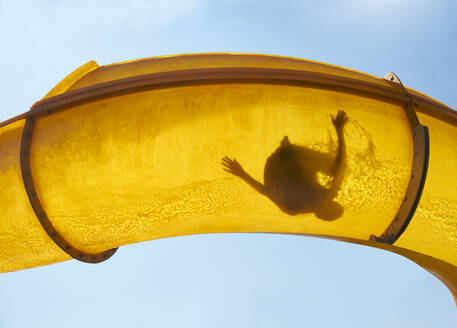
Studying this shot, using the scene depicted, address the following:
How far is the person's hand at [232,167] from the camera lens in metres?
2.69

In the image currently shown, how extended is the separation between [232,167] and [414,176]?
1.17 metres

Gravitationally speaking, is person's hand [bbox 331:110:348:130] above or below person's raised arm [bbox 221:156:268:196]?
above

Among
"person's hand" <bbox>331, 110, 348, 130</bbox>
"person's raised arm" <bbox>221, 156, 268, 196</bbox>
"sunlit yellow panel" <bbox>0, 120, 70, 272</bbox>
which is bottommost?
"sunlit yellow panel" <bbox>0, 120, 70, 272</bbox>

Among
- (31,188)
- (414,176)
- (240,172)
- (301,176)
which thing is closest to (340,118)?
(301,176)

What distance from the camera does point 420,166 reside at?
254cm

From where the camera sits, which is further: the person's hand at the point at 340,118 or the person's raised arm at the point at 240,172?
the person's raised arm at the point at 240,172

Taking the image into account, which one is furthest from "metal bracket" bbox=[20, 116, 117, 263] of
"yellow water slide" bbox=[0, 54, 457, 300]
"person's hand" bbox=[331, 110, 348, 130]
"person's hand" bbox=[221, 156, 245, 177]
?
"person's hand" bbox=[331, 110, 348, 130]

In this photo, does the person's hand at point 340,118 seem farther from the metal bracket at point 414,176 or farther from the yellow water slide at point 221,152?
the metal bracket at point 414,176

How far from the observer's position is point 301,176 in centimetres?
271

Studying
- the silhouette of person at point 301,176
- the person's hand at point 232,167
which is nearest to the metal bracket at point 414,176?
the silhouette of person at point 301,176

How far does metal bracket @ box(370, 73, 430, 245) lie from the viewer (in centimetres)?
251

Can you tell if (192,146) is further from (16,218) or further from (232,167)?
(16,218)

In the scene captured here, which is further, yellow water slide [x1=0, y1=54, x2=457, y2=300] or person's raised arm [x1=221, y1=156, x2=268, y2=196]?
person's raised arm [x1=221, y1=156, x2=268, y2=196]

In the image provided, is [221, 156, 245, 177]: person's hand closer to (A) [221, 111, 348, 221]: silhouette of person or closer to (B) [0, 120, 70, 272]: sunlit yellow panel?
(A) [221, 111, 348, 221]: silhouette of person
